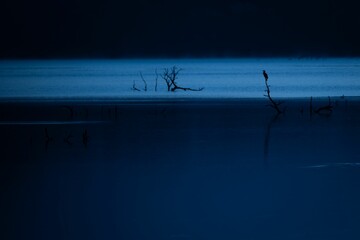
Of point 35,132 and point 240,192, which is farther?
point 35,132

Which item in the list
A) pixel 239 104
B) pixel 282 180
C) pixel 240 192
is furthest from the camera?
pixel 239 104

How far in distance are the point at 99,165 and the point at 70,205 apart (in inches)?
156

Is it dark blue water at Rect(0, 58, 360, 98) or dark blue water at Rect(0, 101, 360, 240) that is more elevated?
dark blue water at Rect(0, 101, 360, 240)

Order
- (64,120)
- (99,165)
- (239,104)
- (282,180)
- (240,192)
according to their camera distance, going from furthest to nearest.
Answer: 1. (239,104)
2. (64,120)
3. (99,165)
4. (282,180)
5. (240,192)

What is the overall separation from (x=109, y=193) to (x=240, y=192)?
A: 216cm

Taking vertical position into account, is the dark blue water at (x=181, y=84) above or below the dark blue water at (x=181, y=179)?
below

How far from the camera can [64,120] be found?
26266mm

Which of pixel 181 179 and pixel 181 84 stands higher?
pixel 181 179

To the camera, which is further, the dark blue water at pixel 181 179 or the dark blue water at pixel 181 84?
the dark blue water at pixel 181 84

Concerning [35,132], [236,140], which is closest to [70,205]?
[236,140]

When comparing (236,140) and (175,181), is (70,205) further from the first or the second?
(236,140)

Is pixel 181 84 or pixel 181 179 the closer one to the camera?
pixel 181 179

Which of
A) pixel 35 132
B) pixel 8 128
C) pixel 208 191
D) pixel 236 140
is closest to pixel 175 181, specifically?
pixel 208 191

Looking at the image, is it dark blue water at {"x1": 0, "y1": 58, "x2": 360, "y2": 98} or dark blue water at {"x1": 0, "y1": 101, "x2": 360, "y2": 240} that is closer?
dark blue water at {"x1": 0, "y1": 101, "x2": 360, "y2": 240}
